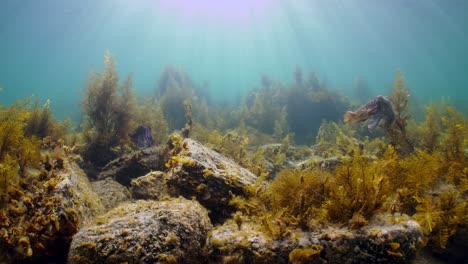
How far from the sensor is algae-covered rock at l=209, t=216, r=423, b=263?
6.02ft

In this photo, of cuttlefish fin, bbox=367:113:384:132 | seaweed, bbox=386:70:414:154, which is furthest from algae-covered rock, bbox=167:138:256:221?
seaweed, bbox=386:70:414:154

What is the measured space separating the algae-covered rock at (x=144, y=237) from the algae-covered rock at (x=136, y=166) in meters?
2.72

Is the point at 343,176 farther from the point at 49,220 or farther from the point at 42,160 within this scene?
the point at 42,160

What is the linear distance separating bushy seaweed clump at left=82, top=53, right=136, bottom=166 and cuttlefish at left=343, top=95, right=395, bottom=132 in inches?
232

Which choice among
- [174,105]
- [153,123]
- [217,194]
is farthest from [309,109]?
[217,194]

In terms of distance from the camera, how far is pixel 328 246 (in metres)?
1.93

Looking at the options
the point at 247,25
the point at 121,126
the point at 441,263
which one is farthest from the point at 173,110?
the point at 247,25

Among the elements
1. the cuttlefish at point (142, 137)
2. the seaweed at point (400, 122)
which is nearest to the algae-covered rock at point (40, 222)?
the cuttlefish at point (142, 137)

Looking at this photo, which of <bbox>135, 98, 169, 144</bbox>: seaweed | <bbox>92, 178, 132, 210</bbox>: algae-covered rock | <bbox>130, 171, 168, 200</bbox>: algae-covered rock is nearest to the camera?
<bbox>130, 171, 168, 200</bbox>: algae-covered rock

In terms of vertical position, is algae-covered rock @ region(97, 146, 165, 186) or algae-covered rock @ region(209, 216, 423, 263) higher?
algae-covered rock @ region(97, 146, 165, 186)

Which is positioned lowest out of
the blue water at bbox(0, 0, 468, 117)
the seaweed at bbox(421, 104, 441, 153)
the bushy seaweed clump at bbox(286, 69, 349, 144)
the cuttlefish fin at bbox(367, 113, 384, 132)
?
the seaweed at bbox(421, 104, 441, 153)

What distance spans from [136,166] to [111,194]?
3.96 feet

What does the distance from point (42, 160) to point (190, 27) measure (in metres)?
78.7

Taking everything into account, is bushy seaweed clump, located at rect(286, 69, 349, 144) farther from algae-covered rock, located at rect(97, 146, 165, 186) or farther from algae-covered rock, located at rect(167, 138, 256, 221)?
algae-covered rock, located at rect(167, 138, 256, 221)
